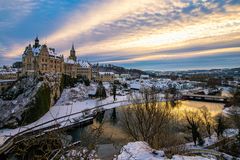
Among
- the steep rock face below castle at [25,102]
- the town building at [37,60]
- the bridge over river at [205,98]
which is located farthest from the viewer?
the bridge over river at [205,98]

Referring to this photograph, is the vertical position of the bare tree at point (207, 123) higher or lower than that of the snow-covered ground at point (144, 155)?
lower

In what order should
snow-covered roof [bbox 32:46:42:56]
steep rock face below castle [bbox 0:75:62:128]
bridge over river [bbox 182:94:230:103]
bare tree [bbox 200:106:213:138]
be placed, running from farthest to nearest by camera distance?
1. bridge over river [bbox 182:94:230:103]
2. snow-covered roof [bbox 32:46:42:56]
3. steep rock face below castle [bbox 0:75:62:128]
4. bare tree [bbox 200:106:213:138]

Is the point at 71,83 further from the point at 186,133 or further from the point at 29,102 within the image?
the point at 186,133

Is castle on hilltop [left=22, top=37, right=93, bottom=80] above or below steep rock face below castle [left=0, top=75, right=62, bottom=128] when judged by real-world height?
above

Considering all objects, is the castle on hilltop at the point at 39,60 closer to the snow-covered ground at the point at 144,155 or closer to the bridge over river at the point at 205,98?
the bridge over river at the point at 205,98

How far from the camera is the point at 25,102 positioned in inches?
1211

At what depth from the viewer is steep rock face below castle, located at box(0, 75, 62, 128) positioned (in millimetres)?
27530

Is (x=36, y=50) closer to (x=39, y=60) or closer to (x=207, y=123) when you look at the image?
(x=39, y=60)

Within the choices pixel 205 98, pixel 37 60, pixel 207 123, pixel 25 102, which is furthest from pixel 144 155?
pixel 205 98

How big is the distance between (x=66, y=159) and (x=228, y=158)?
33.9 feet

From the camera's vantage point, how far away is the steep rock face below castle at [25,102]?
27.5 metres

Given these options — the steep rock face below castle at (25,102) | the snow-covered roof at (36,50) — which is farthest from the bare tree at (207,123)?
the snow-covered roof at (36,50)

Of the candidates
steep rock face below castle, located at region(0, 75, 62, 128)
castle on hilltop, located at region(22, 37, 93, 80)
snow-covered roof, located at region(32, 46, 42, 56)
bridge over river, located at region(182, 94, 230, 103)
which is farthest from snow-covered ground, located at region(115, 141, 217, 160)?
bridge over river, located at region(182, 94, 230, 103)

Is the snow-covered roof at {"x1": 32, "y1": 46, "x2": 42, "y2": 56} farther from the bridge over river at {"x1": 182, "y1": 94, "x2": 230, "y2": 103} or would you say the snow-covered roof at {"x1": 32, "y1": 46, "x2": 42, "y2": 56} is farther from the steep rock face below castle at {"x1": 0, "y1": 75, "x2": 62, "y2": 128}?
the bridge over river at {"x1": 182, "y1": 94, "x2": 230, "y2": 103}
